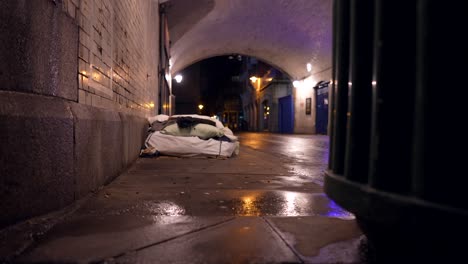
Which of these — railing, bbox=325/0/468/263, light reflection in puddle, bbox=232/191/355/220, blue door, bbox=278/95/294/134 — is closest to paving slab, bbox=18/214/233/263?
light reflection in puddle, bbox=232/191/355/220

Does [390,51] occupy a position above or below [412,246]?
above

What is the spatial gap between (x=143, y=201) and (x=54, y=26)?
4.22 ft

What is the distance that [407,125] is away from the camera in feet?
3.68

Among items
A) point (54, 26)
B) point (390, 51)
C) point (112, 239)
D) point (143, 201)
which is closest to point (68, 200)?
point (143, 201)

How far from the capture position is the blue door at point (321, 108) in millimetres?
19380

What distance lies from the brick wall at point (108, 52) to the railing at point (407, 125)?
1.99m

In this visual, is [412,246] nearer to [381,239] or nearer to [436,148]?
[381,239]

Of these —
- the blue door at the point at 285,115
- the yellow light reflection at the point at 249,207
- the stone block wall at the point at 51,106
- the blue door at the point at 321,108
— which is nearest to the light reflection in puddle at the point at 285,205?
the yellow light reflection at the point at 249,207

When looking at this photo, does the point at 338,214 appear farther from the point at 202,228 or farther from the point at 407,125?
the point at 407,125

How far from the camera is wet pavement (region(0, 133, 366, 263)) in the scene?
147 centimetres

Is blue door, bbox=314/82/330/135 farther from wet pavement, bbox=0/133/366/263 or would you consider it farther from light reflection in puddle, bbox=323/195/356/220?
light reflection in puddle, bbox=323/195/356/220

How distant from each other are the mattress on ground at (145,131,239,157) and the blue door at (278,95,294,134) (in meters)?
18.5

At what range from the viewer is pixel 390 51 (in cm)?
116

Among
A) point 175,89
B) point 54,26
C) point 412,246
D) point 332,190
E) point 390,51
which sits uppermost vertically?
point 175,89
